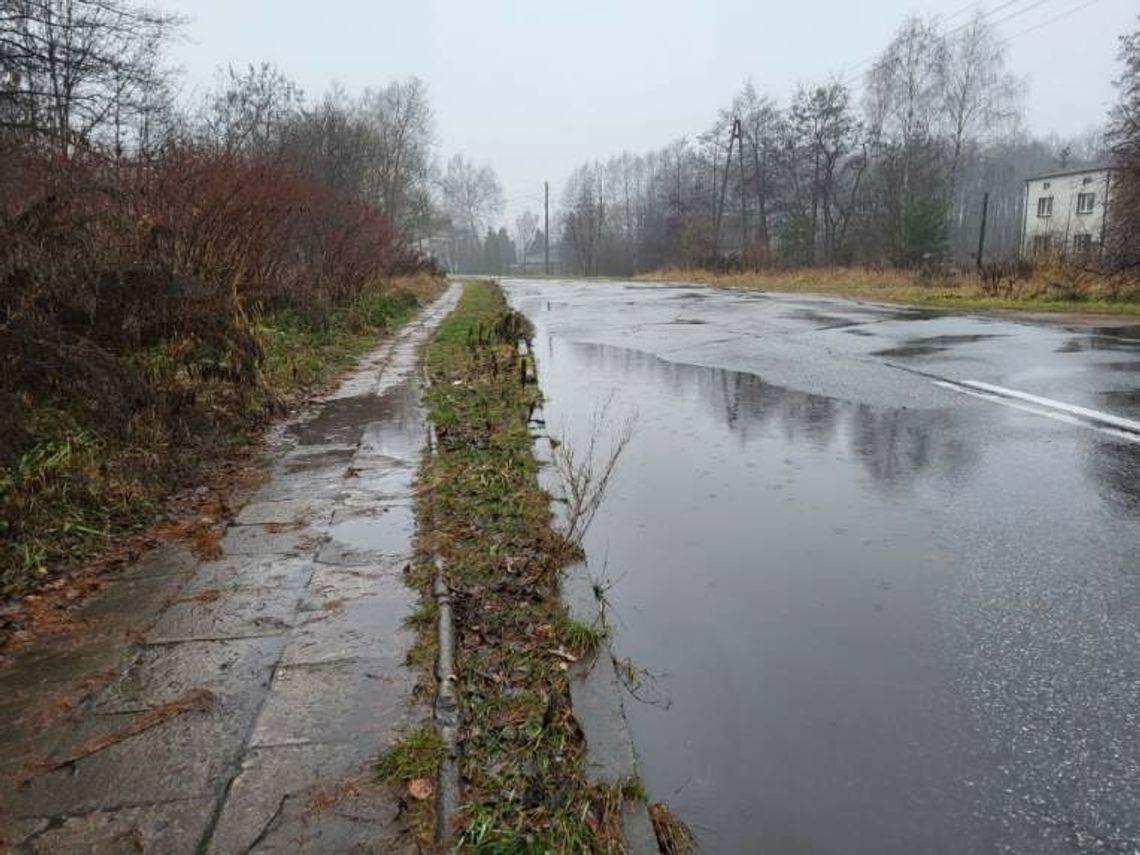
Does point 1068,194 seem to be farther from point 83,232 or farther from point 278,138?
point 83,232

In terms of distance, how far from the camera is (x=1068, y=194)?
5434 cm

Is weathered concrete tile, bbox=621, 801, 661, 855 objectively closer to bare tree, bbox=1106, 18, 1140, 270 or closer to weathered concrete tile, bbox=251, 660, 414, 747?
weathered concrete tile, bbox=251, 660, 414, 747

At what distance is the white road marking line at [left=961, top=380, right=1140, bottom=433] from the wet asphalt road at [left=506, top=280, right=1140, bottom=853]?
0.21ft

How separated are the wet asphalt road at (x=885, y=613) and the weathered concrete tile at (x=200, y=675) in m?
1.48

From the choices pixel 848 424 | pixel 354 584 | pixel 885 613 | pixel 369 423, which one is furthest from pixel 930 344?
pixel 354 584

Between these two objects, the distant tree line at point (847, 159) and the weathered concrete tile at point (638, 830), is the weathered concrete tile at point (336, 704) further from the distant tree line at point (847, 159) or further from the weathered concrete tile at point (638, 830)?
the distant tree line at point (847, 159)

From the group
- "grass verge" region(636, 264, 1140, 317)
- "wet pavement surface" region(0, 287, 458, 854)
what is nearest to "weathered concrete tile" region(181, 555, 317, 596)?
"wet pavement surface" region(0, 287, 458, 854)

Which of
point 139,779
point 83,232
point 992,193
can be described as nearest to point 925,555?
point 139,779

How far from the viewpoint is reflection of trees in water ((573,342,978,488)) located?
6.16m

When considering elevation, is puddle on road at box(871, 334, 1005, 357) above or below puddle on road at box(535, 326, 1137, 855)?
above

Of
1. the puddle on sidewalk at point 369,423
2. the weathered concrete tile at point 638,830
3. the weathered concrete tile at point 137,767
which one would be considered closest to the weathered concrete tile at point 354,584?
the weathered concrete tile at point 137,767

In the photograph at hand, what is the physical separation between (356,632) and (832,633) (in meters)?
2.10

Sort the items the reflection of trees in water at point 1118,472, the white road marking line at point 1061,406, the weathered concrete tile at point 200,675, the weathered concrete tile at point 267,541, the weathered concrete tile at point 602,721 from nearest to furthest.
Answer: the weathered concrete tile at point 602,721
the weathered concrete tile at point 200,675
the weathered concrete tile at point 267,541
the reflection of trees in water at point 1118,472
the white road marking line at point 1061,406

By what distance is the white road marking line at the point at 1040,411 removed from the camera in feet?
22.0
